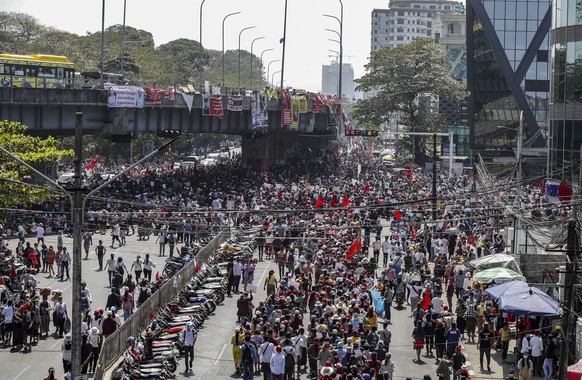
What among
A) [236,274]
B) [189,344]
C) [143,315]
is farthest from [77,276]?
[236,274]

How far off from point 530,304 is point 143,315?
950cm

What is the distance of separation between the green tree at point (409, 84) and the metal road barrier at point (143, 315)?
57.6 meters

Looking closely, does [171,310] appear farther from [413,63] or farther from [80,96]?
[413,63]

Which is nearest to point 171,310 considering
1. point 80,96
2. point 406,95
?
point 80,96

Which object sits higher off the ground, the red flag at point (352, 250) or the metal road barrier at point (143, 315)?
the red flag at point (352, 250)

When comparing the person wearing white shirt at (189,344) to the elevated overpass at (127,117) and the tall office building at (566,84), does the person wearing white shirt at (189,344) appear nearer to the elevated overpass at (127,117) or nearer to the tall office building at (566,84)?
the tall office building at (566,84)

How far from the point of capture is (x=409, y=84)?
93.1 meters

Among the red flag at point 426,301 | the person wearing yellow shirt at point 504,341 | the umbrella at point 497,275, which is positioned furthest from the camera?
the red flag at point 426,301

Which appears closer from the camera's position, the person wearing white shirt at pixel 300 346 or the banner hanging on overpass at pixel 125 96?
the person wearing white shirt at pixel 300 346

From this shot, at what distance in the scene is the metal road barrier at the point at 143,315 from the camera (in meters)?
22.1

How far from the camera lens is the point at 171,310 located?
28.3m

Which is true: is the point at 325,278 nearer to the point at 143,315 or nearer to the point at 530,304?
the point at 143,315

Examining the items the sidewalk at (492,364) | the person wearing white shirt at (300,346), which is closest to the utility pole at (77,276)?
the person wearing white shirt at (300,346)

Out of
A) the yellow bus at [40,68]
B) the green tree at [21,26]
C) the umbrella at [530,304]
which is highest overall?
the green tree at [21,26]
